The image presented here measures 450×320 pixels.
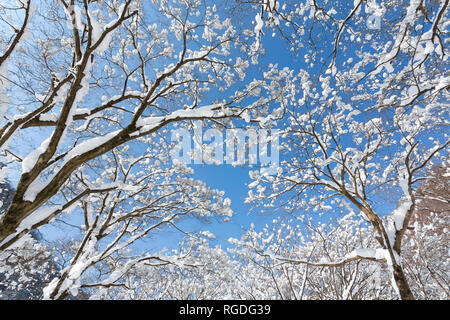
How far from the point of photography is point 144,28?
3.97 m

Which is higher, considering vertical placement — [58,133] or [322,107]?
[322,107]

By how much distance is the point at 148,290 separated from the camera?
1229cm

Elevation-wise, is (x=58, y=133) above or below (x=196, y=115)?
below

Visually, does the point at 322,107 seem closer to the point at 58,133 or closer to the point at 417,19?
the point at 417,19

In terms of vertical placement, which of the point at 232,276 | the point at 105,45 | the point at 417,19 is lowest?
the point at 232,276

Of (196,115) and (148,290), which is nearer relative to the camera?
(196,115)

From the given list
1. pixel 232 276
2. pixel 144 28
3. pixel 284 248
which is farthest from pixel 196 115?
pixel 232 276
